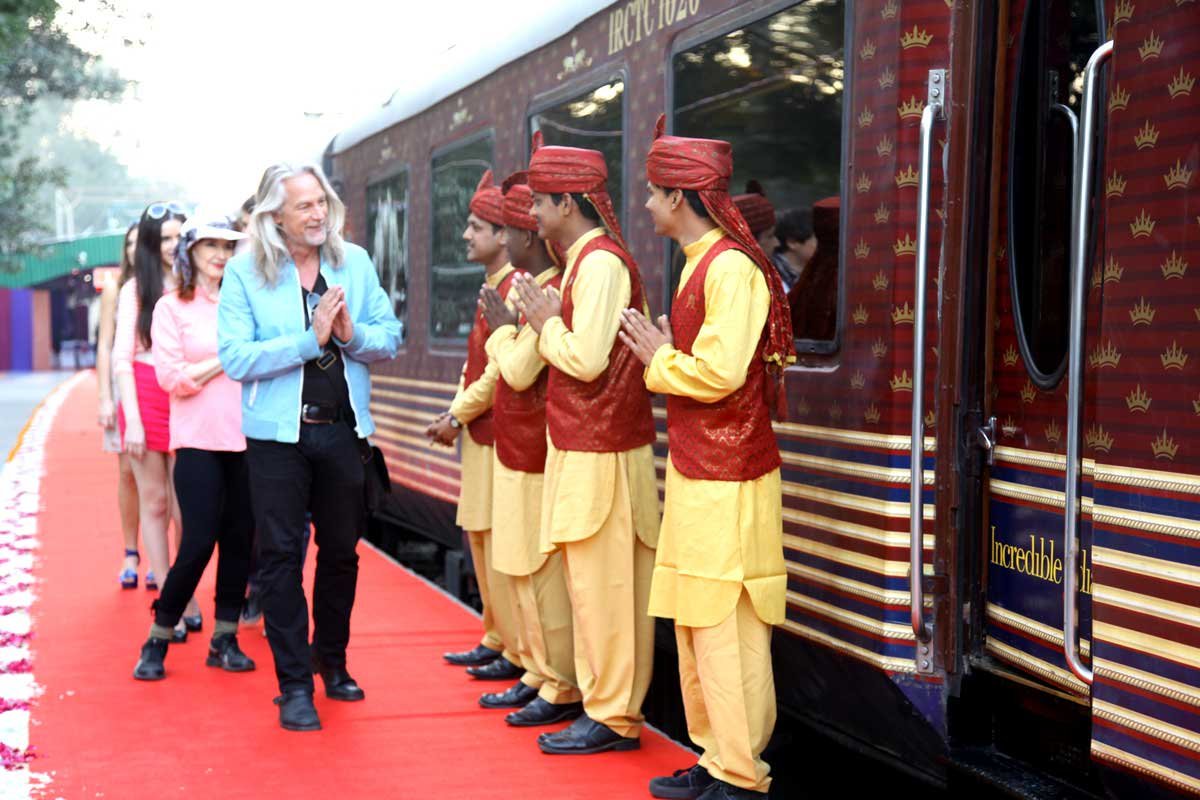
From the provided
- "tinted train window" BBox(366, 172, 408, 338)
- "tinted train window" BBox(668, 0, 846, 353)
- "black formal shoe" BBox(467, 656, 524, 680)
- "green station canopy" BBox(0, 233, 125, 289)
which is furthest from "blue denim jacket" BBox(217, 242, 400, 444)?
"green station canopy" BBox(0, 233, 125, 289)

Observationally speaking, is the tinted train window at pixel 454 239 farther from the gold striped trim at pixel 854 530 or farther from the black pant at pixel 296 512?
the gold striped trim at pixel 854 530

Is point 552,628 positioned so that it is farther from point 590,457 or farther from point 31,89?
point 31,89

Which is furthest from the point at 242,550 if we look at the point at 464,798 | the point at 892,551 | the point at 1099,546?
the point at 1099,546

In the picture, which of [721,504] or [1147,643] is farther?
[721,504]

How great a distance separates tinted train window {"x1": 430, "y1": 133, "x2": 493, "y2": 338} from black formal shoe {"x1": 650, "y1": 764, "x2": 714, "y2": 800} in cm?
384

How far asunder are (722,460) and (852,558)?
0.47 meters

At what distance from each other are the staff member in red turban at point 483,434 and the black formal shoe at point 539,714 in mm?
532

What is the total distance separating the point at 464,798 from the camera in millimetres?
4504

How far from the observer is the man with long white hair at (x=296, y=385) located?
514cm

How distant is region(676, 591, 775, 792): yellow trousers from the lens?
414cm

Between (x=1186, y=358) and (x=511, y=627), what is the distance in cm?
329

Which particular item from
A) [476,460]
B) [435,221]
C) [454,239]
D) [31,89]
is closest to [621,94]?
[476,460]

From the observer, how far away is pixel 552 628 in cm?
529

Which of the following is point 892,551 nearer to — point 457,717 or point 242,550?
point 457,717
